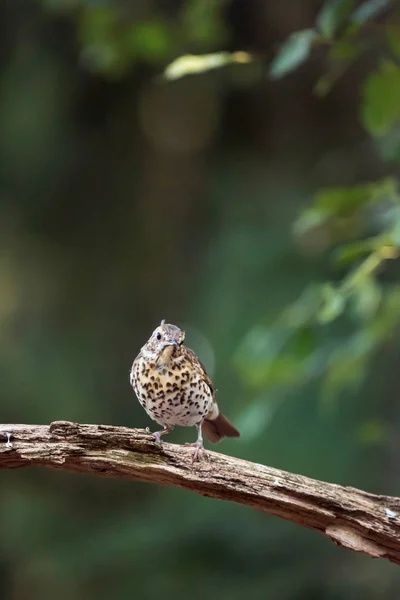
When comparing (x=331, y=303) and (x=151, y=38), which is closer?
(x=331, y=303)

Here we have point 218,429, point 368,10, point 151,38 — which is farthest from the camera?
point 151,38

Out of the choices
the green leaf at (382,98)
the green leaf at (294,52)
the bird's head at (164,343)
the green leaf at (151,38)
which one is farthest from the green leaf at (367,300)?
the green leaf at (151,38)

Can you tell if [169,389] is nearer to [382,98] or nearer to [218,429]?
[218,429]

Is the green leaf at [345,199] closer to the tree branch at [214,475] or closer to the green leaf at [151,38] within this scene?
the tree branch at [214,475]

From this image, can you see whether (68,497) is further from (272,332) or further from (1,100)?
(272,332)

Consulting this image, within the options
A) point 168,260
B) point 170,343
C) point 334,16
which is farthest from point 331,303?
point 168,260

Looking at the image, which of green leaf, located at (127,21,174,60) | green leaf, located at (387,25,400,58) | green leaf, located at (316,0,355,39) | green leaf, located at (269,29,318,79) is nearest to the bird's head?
green leaf, located at (269,29,318,79)

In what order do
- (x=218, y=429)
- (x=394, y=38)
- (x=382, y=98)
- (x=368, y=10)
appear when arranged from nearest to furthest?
(x=368, y=10), (x=394, y=38), (x=382, y=98), (x=218, y=429)

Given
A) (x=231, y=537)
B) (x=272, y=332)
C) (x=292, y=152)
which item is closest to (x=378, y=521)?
(x=272, y=332)
